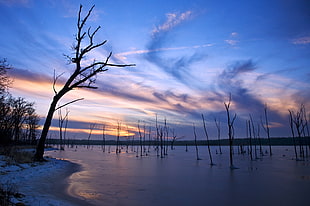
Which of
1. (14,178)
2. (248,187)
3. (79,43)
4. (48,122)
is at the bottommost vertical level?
(248,187)

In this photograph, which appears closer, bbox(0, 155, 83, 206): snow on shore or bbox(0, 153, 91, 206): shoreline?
bbox(0, 153, 91, 206): shoreline

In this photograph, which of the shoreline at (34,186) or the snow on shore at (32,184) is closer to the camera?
the shoreline at (34,186)

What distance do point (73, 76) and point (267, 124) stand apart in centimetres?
2527

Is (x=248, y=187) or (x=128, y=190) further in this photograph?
(x=248, y=187)

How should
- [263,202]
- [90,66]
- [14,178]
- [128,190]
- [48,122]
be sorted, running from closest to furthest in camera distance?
[263,202], [14,178], [128,190], [48,122], [90,66]

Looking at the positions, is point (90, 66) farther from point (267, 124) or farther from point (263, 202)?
point (267, 124)

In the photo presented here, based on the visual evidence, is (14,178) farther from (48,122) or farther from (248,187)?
(248,187)

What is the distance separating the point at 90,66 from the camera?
12211 millimetres

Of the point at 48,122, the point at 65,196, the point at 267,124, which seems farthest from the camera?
the point at 267,124

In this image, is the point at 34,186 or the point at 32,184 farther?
the point at 32,184

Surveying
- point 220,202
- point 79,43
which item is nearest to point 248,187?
point 220,202

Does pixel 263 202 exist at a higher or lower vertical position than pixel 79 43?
lower

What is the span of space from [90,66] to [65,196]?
313 inches

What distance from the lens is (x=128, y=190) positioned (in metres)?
7.38
